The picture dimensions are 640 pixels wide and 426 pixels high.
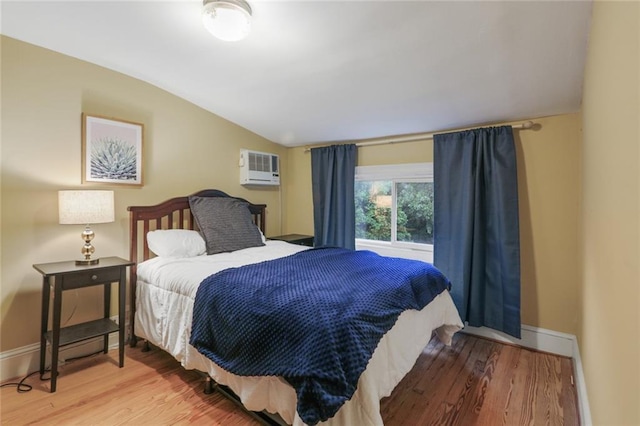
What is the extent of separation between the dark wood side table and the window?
2.42 meters

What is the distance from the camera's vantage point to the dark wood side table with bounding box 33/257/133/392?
196 centimetres

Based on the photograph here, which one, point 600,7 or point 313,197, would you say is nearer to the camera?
point 600,7

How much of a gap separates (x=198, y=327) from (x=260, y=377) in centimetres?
52

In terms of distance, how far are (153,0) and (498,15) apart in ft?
6.02

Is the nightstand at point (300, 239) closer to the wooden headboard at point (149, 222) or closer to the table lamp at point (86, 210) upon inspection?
the wooden headboard at point (149, 222)

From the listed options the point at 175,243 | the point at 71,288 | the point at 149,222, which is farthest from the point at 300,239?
the point at 71,288

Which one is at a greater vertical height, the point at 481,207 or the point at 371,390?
the point at 481,207

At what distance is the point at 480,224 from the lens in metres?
2.70

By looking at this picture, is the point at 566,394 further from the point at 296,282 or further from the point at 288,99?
the point at 288,99

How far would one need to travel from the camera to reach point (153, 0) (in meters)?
1.69

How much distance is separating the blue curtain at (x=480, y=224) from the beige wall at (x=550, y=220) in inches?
5.5

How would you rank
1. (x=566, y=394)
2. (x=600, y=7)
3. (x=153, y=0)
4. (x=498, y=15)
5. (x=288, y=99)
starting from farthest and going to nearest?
(x=288, y=99) → (x=566, y=394) → (x=153, y=0) → (x=498, y=15) → (x=600, y=7)

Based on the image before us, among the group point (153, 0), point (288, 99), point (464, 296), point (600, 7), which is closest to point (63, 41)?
point (153, 0)

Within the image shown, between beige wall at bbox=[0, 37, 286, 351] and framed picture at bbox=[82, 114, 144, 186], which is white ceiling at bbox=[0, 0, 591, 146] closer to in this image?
beige wall at bbox=[0, 37, 286, 351]
